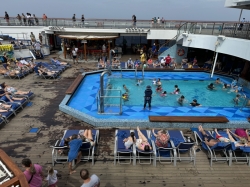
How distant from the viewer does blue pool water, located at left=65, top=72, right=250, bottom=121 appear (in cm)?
962

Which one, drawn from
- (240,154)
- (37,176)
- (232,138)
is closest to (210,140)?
(232,138)

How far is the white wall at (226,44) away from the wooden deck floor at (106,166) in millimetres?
7486

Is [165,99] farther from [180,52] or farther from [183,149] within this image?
[180,52]

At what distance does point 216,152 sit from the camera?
252 inches

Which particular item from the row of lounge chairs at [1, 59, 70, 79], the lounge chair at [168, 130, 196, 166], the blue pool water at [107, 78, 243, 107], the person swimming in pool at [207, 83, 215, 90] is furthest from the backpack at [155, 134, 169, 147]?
the row of lounge chairs at [1, 59, 70, 79]

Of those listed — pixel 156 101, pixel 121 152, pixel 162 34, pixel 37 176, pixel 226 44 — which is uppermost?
pixel 162 34

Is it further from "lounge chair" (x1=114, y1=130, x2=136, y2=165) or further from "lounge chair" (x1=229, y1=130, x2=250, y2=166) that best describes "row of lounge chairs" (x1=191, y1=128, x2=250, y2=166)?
"lounge chair" (x1=114, y1=130, x2=136, y2=165)

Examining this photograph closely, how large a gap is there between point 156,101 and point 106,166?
263 inches

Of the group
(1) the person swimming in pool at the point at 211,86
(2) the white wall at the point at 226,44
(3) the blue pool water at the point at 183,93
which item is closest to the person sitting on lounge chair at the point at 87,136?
(3) the blue pool water at the point at 183,93

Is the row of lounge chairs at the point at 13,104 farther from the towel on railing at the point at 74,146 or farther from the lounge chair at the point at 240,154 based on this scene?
the lounge chair at the point at 240,154

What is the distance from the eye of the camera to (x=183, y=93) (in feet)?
43.7

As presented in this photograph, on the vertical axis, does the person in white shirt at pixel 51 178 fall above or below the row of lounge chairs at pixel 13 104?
above

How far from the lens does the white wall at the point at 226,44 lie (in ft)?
37.8

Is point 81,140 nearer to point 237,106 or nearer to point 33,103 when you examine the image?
point 33,103
